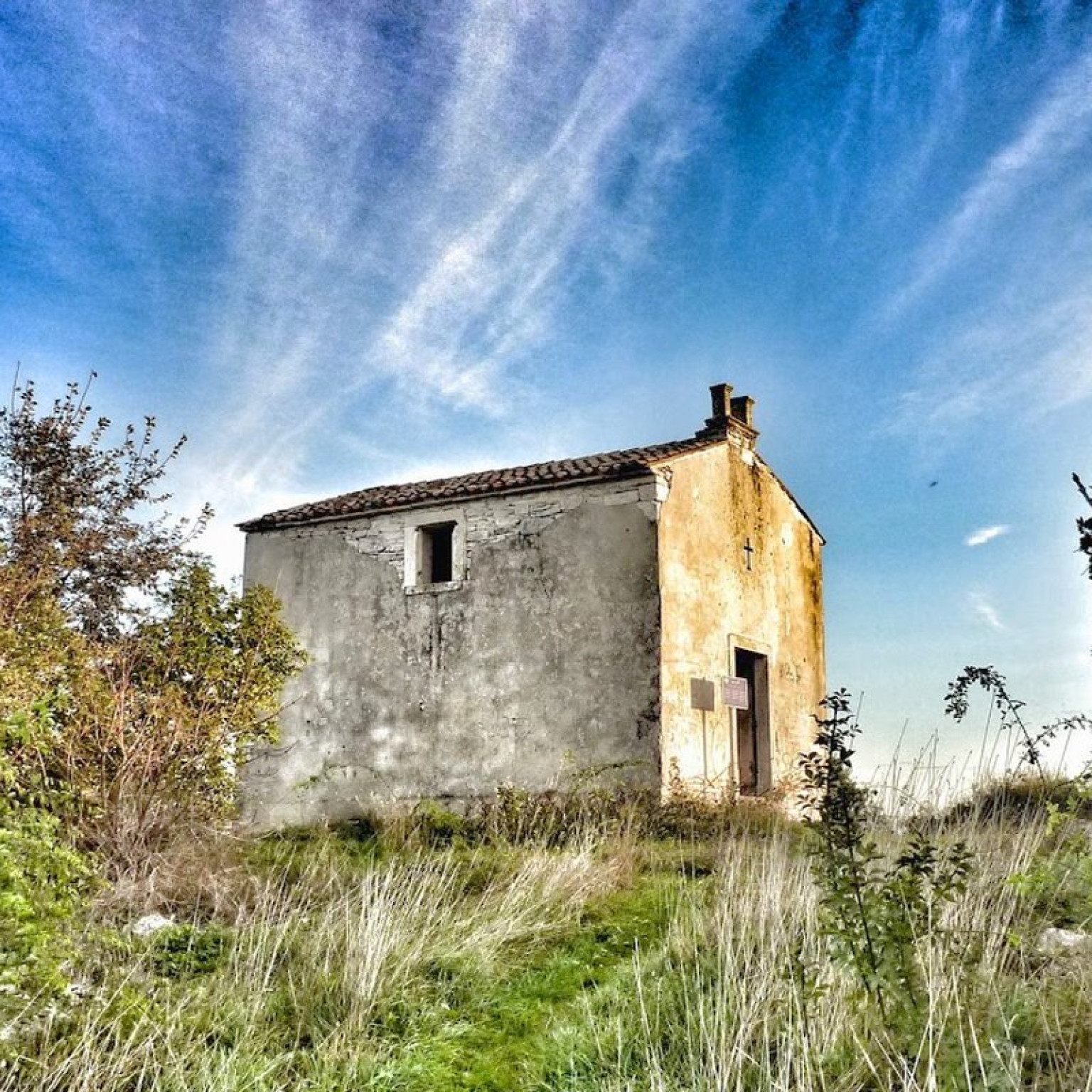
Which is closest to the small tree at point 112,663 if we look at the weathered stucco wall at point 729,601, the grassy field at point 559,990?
the grassy field at point 559,990

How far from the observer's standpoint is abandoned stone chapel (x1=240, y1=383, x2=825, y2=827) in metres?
12.8

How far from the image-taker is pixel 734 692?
1384 cm

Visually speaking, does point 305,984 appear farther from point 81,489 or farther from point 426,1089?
point 81,489

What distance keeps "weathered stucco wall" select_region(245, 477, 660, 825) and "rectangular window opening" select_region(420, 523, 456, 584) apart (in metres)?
0.24

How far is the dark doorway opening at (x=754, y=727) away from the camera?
48.6 feet

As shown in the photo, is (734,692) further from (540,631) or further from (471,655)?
(471,655)

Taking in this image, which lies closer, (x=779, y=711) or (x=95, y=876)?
(x=95, y=876)

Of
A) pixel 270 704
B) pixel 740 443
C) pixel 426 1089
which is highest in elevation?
pixel 740 443

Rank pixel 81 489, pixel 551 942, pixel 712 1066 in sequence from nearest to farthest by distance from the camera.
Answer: pixel 712 1066 → pixel 551 942 → pixel 81 489

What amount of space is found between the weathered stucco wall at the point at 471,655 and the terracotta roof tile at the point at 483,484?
149 millimetres

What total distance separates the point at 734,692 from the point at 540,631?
263 cm

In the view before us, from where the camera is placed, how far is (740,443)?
1541 cm

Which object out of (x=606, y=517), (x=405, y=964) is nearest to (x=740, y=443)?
(x=606, y=517)

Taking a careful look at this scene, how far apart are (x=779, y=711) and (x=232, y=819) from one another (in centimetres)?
815
